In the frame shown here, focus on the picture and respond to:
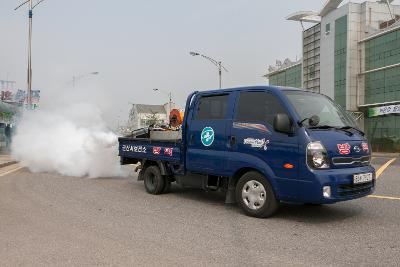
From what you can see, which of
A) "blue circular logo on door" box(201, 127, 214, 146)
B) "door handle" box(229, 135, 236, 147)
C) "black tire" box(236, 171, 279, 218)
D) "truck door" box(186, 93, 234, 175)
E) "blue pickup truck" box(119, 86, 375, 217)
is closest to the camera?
"blue pickup truck" box(119, 86, 375, 217)

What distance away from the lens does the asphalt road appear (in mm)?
5074

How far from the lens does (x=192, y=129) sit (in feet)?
27.3

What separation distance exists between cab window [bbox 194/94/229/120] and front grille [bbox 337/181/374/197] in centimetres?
234

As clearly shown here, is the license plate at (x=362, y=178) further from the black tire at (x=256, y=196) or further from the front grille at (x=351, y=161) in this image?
the black tire at (x=256, y=196)

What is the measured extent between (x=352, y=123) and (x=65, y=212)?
5.09m

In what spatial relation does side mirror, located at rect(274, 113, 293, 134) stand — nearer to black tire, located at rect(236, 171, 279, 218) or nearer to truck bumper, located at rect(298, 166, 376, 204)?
truck bumper, located at rect(298, 166, 376, 204)

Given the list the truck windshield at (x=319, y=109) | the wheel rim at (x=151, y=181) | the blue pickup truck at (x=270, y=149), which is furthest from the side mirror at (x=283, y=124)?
the wheel rim at (x=151, y=181)

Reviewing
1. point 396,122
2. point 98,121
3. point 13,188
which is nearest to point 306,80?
point 396,122

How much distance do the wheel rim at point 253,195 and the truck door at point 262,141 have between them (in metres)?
0.32

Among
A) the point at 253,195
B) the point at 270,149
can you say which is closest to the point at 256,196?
the point at 253,195

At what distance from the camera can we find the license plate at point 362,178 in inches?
265

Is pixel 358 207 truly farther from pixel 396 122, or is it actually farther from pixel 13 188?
pixel 396 122

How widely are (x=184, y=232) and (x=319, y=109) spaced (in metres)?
3.00

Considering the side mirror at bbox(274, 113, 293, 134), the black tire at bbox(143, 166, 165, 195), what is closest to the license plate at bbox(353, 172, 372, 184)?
the side mirror at bbox(274, 113, 293, 134)
